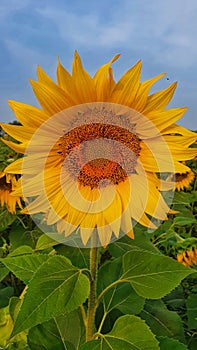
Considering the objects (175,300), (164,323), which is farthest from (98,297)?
(175,300)

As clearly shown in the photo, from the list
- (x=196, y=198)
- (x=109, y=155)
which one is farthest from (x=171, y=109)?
(x=196, y=198)

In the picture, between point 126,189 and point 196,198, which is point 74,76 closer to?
point 126,189

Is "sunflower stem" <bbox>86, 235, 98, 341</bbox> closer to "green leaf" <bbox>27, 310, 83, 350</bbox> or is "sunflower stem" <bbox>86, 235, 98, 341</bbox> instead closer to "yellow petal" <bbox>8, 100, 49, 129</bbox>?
"green leaf" <bbox>27, 310, 83, 350</bbox>

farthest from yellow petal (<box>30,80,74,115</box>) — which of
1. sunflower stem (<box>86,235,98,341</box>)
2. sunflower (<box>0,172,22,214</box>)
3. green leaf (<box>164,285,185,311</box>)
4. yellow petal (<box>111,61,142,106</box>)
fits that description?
sunflower (<box>0,172,22,214</box>)

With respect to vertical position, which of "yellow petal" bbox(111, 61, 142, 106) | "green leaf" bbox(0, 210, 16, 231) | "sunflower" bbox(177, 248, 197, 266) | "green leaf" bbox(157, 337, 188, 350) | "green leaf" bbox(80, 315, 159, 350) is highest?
"yellow petal" bbox(111, 61, 142, 106)

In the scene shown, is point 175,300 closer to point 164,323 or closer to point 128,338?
point 164,323
